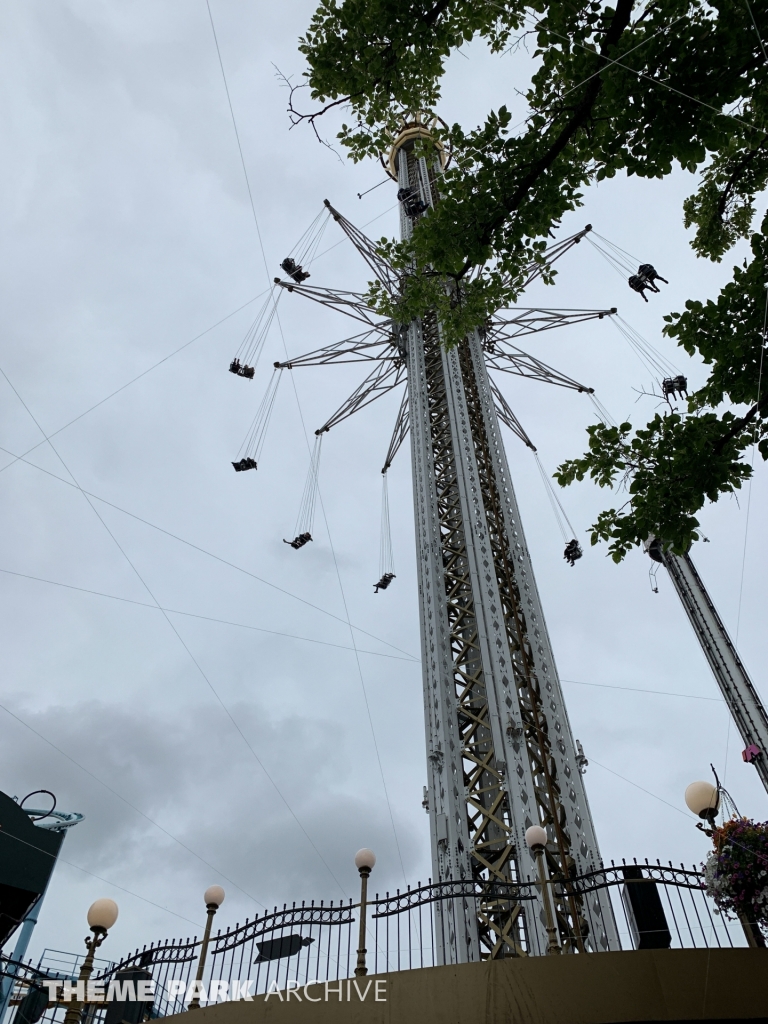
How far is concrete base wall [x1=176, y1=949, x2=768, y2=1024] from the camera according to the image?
6.39m

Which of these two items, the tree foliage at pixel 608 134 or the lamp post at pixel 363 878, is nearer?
the tree foliage at pixel 608 134

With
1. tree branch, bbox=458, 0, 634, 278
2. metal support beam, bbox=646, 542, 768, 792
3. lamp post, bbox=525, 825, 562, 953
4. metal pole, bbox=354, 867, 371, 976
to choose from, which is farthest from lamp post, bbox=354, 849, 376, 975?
metal support beam, bbox=646, 542, 768, 792

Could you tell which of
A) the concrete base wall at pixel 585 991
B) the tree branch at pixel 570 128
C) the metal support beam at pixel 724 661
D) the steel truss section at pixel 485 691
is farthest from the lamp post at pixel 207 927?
the metal support beam at pixel 724 661

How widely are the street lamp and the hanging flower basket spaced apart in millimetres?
245

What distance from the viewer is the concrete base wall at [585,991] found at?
21.0 ft

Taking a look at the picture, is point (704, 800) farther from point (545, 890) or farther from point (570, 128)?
point (570, 128)

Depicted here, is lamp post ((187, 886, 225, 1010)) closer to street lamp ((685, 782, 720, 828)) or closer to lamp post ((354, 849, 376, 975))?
lamp post ((354, 849, 376, 975))

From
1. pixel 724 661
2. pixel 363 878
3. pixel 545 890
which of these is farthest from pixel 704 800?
pixel 724 661

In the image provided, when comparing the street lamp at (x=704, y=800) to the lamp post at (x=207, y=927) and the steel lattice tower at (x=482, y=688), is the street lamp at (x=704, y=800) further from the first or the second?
the lamp post at (x=207, y=927)

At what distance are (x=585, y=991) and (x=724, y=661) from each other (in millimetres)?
29184

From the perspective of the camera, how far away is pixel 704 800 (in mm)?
7598

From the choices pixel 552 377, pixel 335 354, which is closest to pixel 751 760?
pixel 552 377

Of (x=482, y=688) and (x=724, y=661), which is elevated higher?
(x=724, y=661)

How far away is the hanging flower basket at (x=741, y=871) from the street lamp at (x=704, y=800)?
25cm
